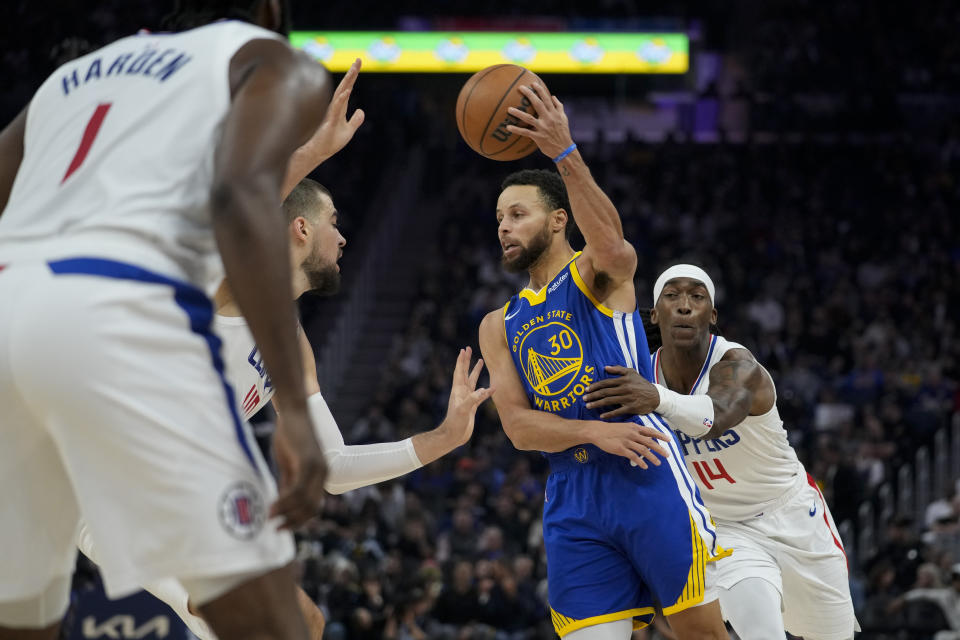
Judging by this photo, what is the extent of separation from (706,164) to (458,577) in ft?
39.7

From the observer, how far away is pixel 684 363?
553cm

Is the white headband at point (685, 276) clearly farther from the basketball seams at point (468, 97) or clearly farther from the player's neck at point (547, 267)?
the basketball seams at point (468, 97)

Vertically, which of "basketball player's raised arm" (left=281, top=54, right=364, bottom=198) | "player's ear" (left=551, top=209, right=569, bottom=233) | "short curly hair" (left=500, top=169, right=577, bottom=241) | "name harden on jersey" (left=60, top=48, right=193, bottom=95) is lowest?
"player's ear" (left=551, top=209, right=569, bottom=233)

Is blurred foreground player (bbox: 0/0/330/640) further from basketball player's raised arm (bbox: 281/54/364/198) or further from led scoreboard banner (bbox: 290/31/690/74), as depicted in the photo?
led scoreboard banner (bbox: 290/31/690/74)

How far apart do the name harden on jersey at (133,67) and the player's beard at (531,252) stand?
2.75 meters

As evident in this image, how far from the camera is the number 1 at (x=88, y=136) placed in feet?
7.49

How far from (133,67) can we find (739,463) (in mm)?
3863

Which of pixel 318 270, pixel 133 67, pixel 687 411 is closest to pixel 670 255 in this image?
pixel 687 411

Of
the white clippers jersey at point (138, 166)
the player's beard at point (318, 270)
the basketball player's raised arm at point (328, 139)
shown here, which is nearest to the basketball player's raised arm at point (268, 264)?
the white clippers jersey at point (138, 166)

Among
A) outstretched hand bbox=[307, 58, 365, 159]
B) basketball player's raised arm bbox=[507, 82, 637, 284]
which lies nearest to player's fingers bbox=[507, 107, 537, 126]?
basketball player's raised arm bbox=[507, 82, 637, 284]

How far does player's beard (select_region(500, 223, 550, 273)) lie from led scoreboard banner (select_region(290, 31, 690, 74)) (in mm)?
14801

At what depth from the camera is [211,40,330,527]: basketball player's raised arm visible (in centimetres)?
209

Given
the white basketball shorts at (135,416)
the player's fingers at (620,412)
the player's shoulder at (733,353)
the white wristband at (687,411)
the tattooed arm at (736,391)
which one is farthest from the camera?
the player's shoulder at (733,353)

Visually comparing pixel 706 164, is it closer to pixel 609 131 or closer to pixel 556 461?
pixel 609 131
